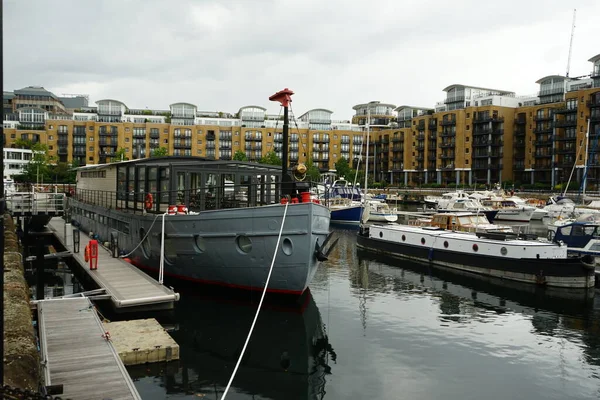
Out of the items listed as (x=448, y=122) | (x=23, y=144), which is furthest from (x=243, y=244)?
(x=23, y=144)

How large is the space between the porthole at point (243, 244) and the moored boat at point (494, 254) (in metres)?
13.4

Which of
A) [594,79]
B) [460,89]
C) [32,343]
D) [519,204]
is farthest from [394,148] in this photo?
[32,343]

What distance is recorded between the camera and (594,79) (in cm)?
7806

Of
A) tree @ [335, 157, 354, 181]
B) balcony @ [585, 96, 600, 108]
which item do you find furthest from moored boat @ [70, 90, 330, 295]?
tree @ [335, 157, 354, 181]

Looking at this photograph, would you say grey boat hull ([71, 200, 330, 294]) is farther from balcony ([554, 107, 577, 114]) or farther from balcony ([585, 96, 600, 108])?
balcony ([554, 107, 577, 114])

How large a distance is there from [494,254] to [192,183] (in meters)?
14.7

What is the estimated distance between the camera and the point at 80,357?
9.48m

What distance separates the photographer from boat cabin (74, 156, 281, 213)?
725 inches

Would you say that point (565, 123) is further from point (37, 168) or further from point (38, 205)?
point (37, 168)

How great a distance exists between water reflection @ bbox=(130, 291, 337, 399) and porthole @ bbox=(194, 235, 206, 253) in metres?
1.81

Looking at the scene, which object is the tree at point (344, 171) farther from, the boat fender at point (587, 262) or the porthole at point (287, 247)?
the porthole at point (287, 247)

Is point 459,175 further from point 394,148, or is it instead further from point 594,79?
point 594,79

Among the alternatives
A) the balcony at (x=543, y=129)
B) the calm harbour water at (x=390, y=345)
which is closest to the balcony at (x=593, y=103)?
the balcony at (x=543, y=129)

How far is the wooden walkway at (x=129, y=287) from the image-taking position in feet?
47.2
